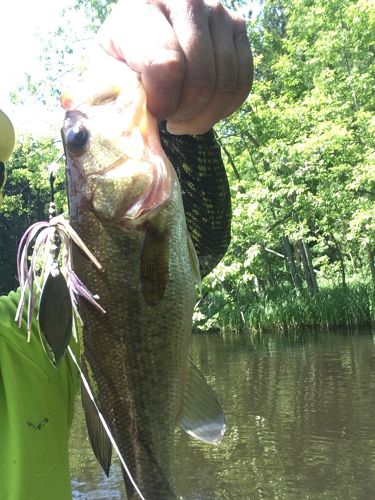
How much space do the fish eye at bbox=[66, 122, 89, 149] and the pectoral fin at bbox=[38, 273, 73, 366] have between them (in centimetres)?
44

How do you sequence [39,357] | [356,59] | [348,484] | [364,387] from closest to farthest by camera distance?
[39,357] < [348,484] < [364,387] < [356,59]

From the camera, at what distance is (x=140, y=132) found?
5.11 ft

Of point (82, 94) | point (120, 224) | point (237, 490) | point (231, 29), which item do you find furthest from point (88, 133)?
point (237, 490)

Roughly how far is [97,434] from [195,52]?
0.97 metres

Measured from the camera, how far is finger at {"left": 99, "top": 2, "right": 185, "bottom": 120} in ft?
4.58

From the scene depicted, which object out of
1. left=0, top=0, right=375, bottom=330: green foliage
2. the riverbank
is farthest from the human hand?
the riverbank

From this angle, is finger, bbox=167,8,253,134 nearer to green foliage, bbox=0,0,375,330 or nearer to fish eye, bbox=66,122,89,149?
fish eye, bbox=66,122,89,149

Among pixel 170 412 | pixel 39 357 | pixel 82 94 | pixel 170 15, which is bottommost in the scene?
pixel 170 412

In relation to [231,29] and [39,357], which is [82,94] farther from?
[39,357]

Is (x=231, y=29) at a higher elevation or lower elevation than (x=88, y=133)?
higher

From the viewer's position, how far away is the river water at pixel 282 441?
682cm

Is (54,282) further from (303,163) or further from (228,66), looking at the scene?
(303,163)

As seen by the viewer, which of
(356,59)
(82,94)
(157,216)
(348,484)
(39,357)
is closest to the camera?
(157,216)

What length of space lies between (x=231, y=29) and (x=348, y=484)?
251 inches
